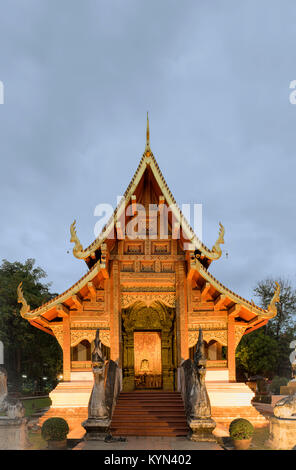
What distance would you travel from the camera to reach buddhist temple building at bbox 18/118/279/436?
1134 cm

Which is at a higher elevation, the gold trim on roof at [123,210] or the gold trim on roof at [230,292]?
the gold trim on roof at [123,210]

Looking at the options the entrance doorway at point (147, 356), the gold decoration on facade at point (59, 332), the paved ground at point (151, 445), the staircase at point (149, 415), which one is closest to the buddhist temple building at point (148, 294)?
the gold decoration on facade at point (59, 332)

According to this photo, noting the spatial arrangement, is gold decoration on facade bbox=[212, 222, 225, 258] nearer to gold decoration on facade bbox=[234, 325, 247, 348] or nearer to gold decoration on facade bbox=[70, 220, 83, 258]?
gold decoration on facade bbox=[234, 325, 247, 348]

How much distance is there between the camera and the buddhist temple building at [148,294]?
447 inches

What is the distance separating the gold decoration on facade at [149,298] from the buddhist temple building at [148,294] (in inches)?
1.2

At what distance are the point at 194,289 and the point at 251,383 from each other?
1913 cm

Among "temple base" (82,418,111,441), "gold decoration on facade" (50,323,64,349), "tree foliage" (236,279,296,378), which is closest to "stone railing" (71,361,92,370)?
"gold decoration on facade" (50,323,64,349)

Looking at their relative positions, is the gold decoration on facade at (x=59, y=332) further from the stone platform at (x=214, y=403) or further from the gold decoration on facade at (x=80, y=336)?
the stone platform at (x=214, y=403)

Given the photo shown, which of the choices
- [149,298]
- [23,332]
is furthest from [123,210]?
[23,332]

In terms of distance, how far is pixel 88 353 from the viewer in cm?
1367

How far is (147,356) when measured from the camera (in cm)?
1684

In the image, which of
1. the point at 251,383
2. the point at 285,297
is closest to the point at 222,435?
the point at 251,383

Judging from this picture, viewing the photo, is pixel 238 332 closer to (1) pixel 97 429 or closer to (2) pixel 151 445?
(2) pixel 151 445
